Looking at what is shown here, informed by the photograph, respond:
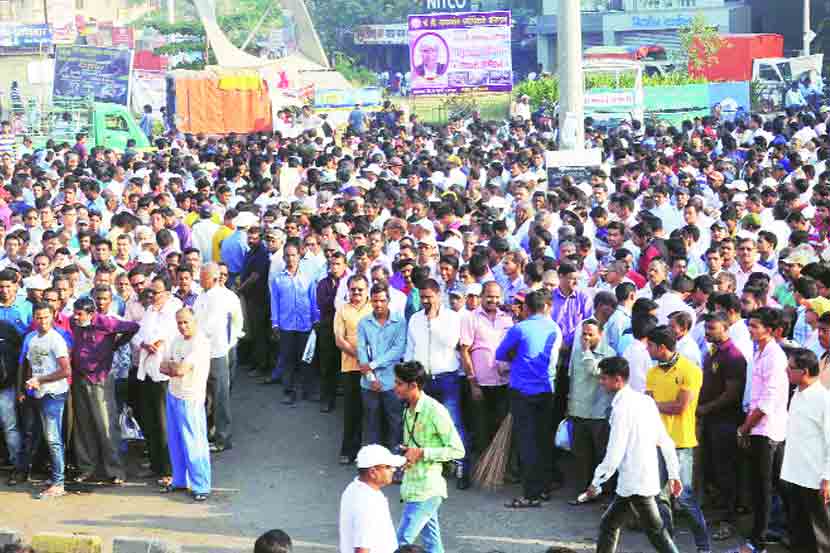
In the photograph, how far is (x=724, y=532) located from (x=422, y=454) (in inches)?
102

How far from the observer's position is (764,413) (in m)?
8.91

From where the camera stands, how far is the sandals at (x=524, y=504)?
10266 millimetres

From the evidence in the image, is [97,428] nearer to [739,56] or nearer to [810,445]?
[810,445]

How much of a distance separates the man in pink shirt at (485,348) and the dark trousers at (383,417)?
2.07ft

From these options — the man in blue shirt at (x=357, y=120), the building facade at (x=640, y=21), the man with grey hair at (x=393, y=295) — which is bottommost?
the man with grey hair at (x=393, y=295)

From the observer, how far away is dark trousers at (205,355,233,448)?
11875 mm

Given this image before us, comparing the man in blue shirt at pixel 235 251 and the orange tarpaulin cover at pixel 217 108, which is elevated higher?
the orange tarpaulin cover at pixel 217 108

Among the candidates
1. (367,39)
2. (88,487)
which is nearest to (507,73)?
(88,487)

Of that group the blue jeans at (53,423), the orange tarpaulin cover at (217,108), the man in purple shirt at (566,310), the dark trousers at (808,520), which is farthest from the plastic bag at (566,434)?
the orange tarpaulin cover at (217,108)

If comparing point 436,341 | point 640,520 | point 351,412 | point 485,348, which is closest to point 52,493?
point 351,412

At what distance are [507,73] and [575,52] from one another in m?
10.4

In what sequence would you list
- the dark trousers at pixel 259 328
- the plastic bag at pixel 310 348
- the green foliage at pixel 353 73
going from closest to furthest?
the plastic bag at pixel 310 348 < the dark trousers at pixel 259 328 < the green foliage at pixel 353 73

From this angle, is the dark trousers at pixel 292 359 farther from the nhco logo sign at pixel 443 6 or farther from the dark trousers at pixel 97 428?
the nhco logo sign at pixel 443 6

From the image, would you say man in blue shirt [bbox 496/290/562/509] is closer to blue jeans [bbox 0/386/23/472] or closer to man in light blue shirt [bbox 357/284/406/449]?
man in light blue shirt [bbox 357/284/406/449]
